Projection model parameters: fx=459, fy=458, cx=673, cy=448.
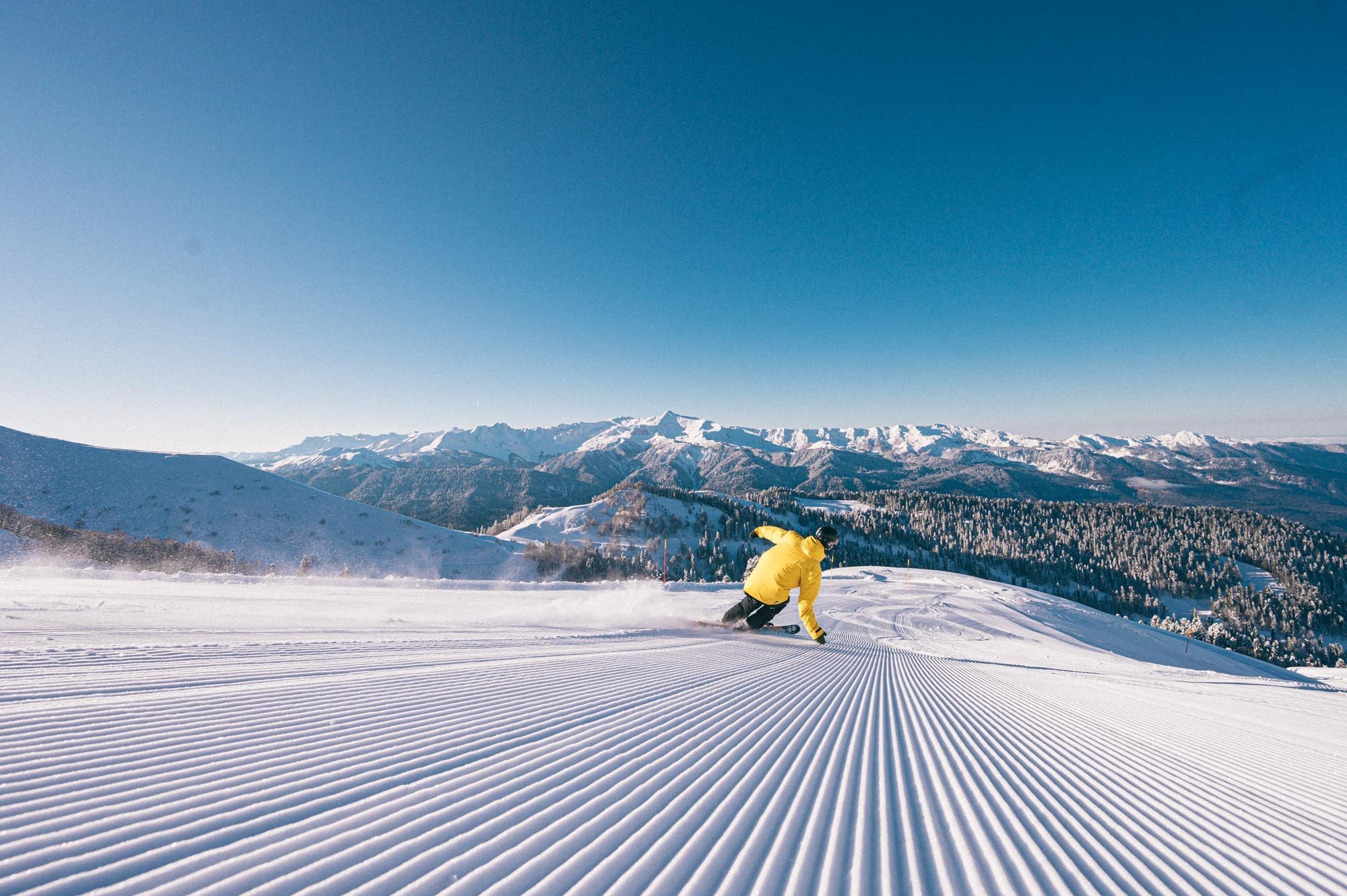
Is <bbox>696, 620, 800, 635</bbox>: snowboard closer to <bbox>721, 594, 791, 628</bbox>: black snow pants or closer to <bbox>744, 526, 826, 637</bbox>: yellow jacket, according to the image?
<bbox>721, 594, 791, 628</bbox>: black snow pants

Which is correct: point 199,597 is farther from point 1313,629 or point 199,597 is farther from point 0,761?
point 1313,629

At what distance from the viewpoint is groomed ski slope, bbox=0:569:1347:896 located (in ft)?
7.35

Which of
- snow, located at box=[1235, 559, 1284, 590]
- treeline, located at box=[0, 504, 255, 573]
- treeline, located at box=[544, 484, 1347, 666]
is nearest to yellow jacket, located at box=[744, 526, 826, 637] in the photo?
treeline, located at box=[0, 504, 255, 573]

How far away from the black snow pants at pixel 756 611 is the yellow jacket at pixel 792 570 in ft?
1.57

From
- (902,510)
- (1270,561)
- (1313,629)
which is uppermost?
(902,510)

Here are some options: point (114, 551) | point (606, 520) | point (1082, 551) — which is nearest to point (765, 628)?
point (114, 551)

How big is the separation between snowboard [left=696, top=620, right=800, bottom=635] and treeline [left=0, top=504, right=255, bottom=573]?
72.0 ft

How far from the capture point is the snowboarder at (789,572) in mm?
8477

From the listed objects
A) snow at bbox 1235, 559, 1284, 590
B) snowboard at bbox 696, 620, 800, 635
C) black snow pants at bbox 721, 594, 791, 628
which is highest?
black snow pants at bbox 721, 594, 791, 628

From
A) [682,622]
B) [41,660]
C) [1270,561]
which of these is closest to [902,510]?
[1270,561]

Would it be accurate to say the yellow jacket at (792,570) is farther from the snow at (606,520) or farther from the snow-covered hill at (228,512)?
the snow at (606,520)

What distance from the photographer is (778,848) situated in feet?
8.41

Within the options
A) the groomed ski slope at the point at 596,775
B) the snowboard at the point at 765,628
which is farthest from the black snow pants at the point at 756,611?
the groomed ski slope at the point at 596,775

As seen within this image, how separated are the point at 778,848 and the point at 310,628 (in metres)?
9.24
